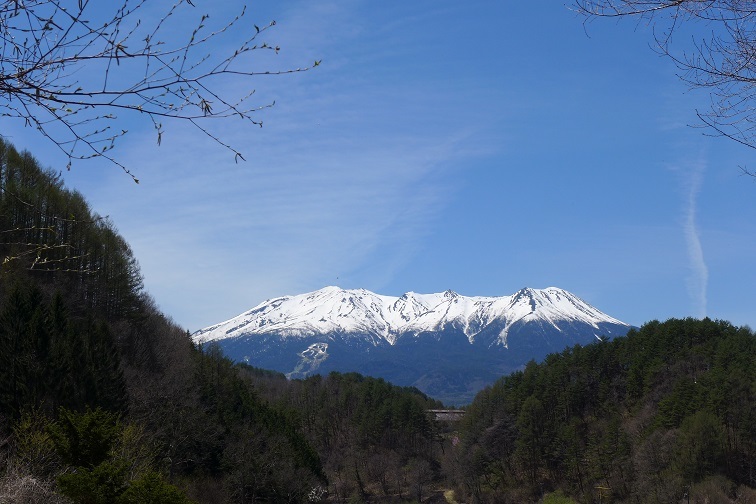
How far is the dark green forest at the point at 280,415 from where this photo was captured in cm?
2080

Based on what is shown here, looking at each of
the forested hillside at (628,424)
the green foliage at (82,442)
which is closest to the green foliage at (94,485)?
the green foliage at (82,442)

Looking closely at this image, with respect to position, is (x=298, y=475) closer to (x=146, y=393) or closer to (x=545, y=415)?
(x=146, y=393)

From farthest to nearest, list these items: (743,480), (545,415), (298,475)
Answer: (545,415)
(743,480)
(298,475)

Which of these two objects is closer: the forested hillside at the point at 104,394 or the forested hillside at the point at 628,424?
the forested hillside at the point at 104,394

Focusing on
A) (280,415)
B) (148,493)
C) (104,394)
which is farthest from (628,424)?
(148,493)

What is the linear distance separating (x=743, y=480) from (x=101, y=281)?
181 feet

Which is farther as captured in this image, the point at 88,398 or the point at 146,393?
the point at 146,393

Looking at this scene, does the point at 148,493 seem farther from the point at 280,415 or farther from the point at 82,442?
the point at 280,415

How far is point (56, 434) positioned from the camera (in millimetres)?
19031

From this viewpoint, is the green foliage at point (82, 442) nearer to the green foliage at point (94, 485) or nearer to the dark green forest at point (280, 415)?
the dark green forest at point (280, 415)

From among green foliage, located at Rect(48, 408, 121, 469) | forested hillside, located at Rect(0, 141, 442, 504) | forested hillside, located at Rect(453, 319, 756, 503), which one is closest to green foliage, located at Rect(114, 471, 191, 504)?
forested hillside, located at Rect(0, 141, 442, 504)

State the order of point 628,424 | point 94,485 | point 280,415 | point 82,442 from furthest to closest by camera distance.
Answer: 1. point 628,424
2. point 280,415
3. point 82,442
4. point 94,485

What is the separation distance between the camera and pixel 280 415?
2429 inches

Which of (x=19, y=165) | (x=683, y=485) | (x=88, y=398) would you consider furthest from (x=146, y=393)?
(x=683, y=485)
